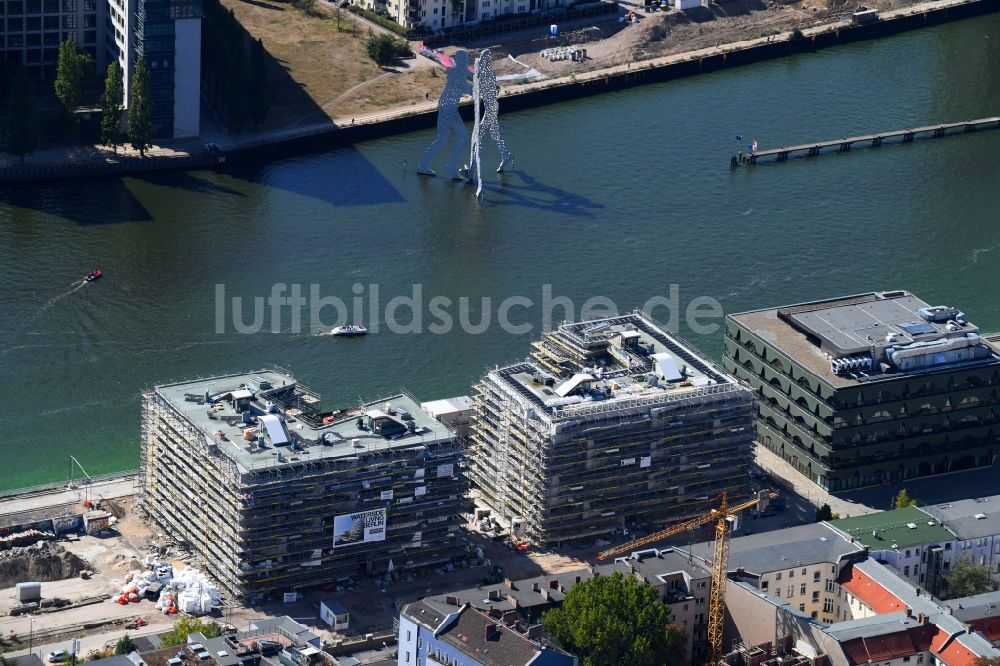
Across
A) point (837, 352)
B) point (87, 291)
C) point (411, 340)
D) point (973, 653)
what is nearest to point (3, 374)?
point (87, 291)

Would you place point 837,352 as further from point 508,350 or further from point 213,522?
point 213,522

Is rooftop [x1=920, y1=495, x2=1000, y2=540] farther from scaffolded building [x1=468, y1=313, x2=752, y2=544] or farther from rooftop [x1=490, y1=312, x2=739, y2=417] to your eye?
rooftop [x1=490, y1=312, x2=739, y2=417]

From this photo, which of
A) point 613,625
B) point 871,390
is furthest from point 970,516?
point 613,625

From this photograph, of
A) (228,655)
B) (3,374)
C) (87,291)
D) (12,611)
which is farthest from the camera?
(87,291)

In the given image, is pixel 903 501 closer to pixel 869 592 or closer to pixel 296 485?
pixel 869 592

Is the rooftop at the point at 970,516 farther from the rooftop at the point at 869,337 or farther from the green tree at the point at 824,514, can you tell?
the rooftop at the point at 869,337

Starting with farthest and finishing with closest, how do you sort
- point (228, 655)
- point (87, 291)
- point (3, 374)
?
point (87, 291), point (3, 374), point (228, 655)
